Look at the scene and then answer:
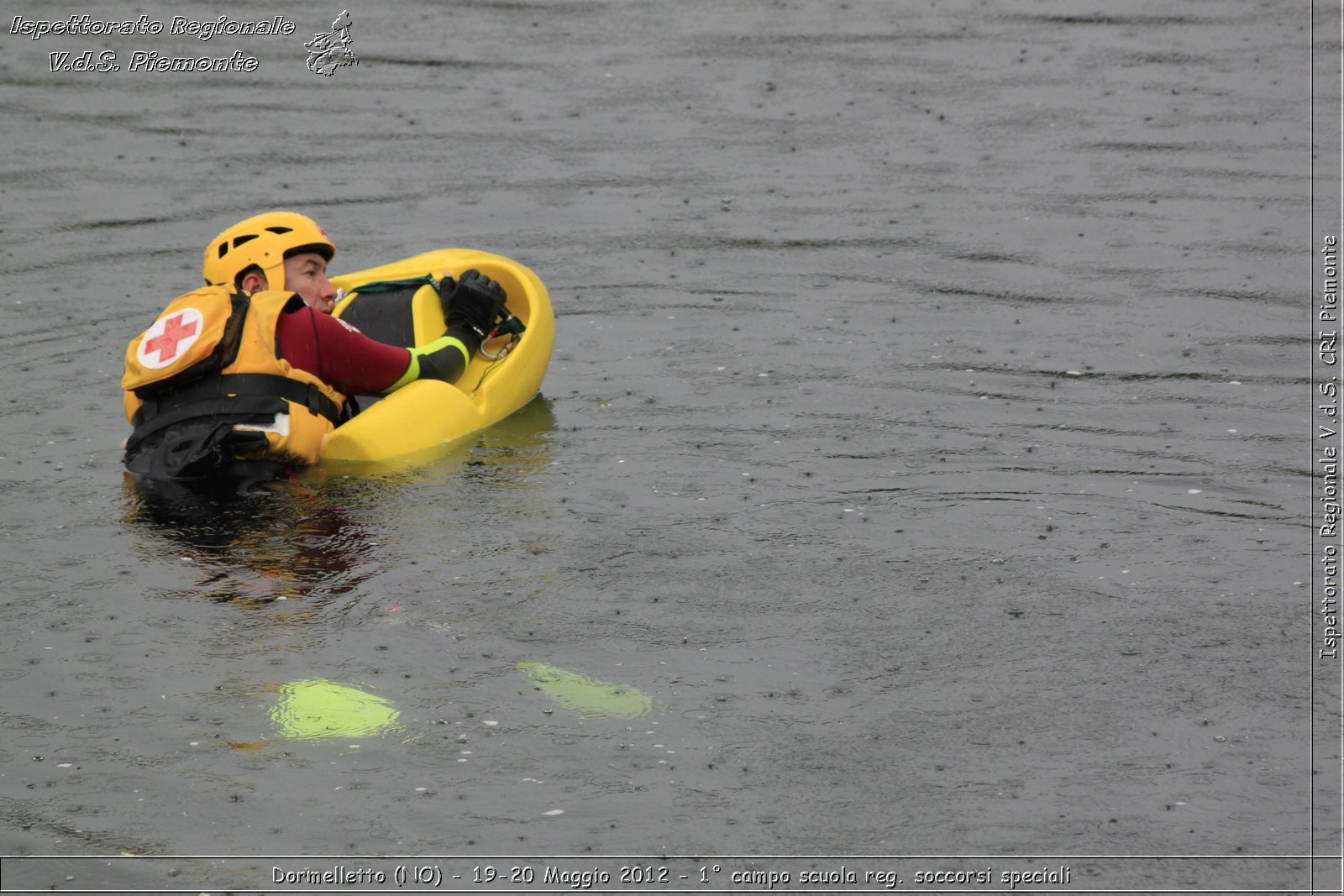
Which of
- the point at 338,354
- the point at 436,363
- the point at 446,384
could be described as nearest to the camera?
A: the point at 338,354

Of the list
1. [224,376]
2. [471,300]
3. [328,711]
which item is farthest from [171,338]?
[328,711]

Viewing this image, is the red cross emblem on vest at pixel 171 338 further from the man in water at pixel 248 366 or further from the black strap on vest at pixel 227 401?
the black strap on vest at pixel 227 401

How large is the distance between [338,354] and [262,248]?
1.97ft

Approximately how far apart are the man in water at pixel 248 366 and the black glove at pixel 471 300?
804 mm

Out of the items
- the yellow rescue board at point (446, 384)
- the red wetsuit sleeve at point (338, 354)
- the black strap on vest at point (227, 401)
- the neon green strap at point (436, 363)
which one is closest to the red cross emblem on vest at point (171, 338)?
the black strap on vest at point (227, 401)

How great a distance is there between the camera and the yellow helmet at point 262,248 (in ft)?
27.1

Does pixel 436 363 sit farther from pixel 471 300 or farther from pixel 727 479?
pixel 727 479

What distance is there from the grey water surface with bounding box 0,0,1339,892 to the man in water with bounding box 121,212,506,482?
10.9 inches

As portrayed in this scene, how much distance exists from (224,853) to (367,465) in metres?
3.17

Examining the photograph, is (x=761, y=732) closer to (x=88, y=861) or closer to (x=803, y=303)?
(x=88, y=861)

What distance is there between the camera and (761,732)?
6.06 metres

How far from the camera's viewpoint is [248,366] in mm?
7867

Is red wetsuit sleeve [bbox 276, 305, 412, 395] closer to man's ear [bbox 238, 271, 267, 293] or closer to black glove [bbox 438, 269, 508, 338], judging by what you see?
man's ear [bbox 238, 271, 267, 293]

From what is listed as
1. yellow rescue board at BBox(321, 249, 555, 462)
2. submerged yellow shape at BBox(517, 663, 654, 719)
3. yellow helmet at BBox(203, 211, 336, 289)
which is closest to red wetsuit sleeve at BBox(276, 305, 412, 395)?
Answer: yellow rescue board at BBox(321, 249, 555, 462)
